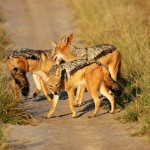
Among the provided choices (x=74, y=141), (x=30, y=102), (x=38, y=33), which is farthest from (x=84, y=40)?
(x=74, y=141)

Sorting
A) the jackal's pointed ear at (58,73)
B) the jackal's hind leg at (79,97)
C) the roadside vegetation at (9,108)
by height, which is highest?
the jackal's pointed ear at (58,73)

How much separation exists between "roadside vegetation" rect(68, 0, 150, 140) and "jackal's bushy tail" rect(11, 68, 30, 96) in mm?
1874

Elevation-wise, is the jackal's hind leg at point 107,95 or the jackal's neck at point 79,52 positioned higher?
the jackal's neck at point 79,52

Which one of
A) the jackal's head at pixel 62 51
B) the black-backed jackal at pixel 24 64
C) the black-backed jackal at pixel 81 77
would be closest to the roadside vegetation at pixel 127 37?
the black-backed jackal at pixel 81 77

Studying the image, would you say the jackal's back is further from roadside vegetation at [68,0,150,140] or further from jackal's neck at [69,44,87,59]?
jackal's neck at [69,44,87,59]

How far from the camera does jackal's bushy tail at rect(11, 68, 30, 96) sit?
46.7 feet

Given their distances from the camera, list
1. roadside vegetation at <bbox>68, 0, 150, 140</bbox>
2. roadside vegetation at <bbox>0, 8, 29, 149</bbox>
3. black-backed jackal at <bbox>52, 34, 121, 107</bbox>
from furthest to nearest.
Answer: black-backed jackal at <bbox>52, 34, 121, 107</bbox>, roadside vegetation at <bbox>68, 0, 150, 140</bbox>, roadside vegetation at <bbox>0, 8, 29, 149</bbox>

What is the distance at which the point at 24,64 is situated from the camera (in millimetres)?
14516

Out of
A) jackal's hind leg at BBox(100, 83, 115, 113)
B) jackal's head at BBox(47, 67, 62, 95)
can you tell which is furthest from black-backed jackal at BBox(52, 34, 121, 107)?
jackal's head at BBox(47, 67, 62, 95)

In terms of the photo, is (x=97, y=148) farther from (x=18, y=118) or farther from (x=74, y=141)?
(x=18, y=118)

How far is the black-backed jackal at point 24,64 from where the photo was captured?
14.3m

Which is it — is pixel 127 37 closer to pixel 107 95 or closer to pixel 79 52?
pixel 79 52

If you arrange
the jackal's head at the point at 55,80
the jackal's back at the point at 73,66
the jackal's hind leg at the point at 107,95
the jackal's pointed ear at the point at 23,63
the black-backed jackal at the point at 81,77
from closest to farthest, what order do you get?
the jackal's head at the point at 55,80
the black-backed jackal at the point at 81,77
the jackal's back at the point at 73,66
the jackal's hind leg at the point at 107,95
the jackal's pointed ear at the point at 23,63

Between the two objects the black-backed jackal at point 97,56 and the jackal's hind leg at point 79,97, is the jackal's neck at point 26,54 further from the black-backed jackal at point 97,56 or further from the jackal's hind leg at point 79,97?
the jackal's hind leg at point 79,97
